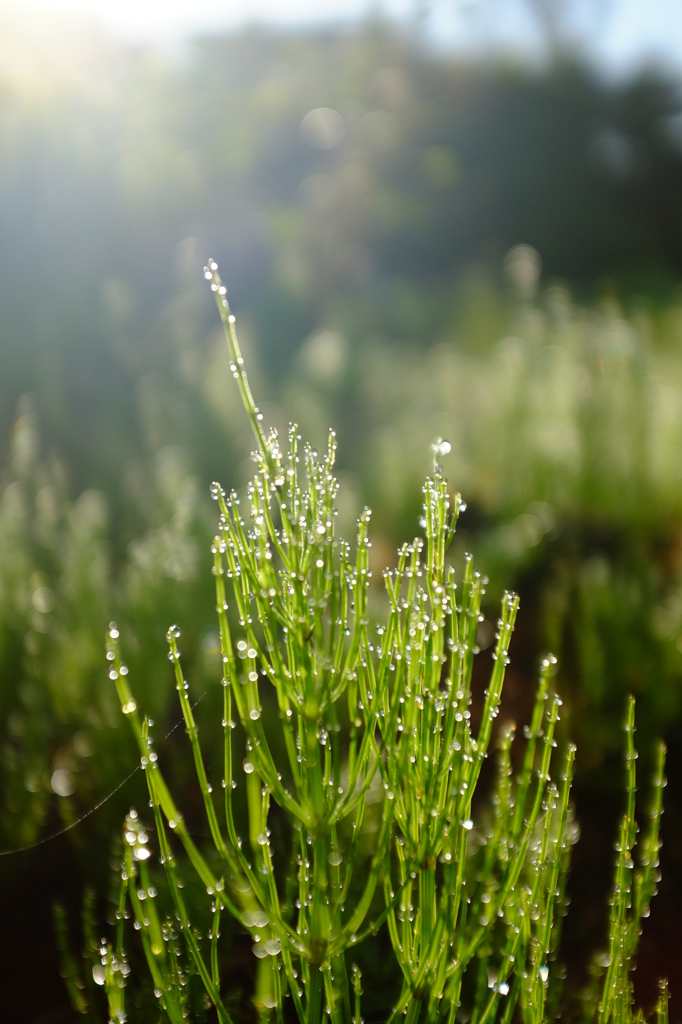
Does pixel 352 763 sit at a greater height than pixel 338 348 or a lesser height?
lesser

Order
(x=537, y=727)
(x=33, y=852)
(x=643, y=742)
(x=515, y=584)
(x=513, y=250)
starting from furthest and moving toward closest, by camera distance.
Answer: (x=513, y=250) → (x=515, y=584) → (x=643, y=742) → (x=33, y=852) → (x=537, y=727)

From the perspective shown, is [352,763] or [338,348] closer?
[352,763]

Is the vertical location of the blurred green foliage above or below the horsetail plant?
above

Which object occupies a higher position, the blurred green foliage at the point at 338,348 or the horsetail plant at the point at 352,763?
the blurred green foliage at the point at 338,348

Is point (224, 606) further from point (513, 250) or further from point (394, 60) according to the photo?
point (394, 60)

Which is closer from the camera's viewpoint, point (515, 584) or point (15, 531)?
point (15, 531)

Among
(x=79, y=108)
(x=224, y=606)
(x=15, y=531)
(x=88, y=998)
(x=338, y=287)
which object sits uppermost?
(x=79, y=108)

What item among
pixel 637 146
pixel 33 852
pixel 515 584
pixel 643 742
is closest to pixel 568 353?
pixel 515 584

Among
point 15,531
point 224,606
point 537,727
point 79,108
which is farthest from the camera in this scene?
point 79,108

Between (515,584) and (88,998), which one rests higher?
(515,584)

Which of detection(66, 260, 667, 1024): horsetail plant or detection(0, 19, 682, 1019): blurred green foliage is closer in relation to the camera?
detection(66, 260, 667, 1024): horsetail plant

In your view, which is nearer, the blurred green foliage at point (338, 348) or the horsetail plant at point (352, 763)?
the horsetail plant at point (352, 763)
